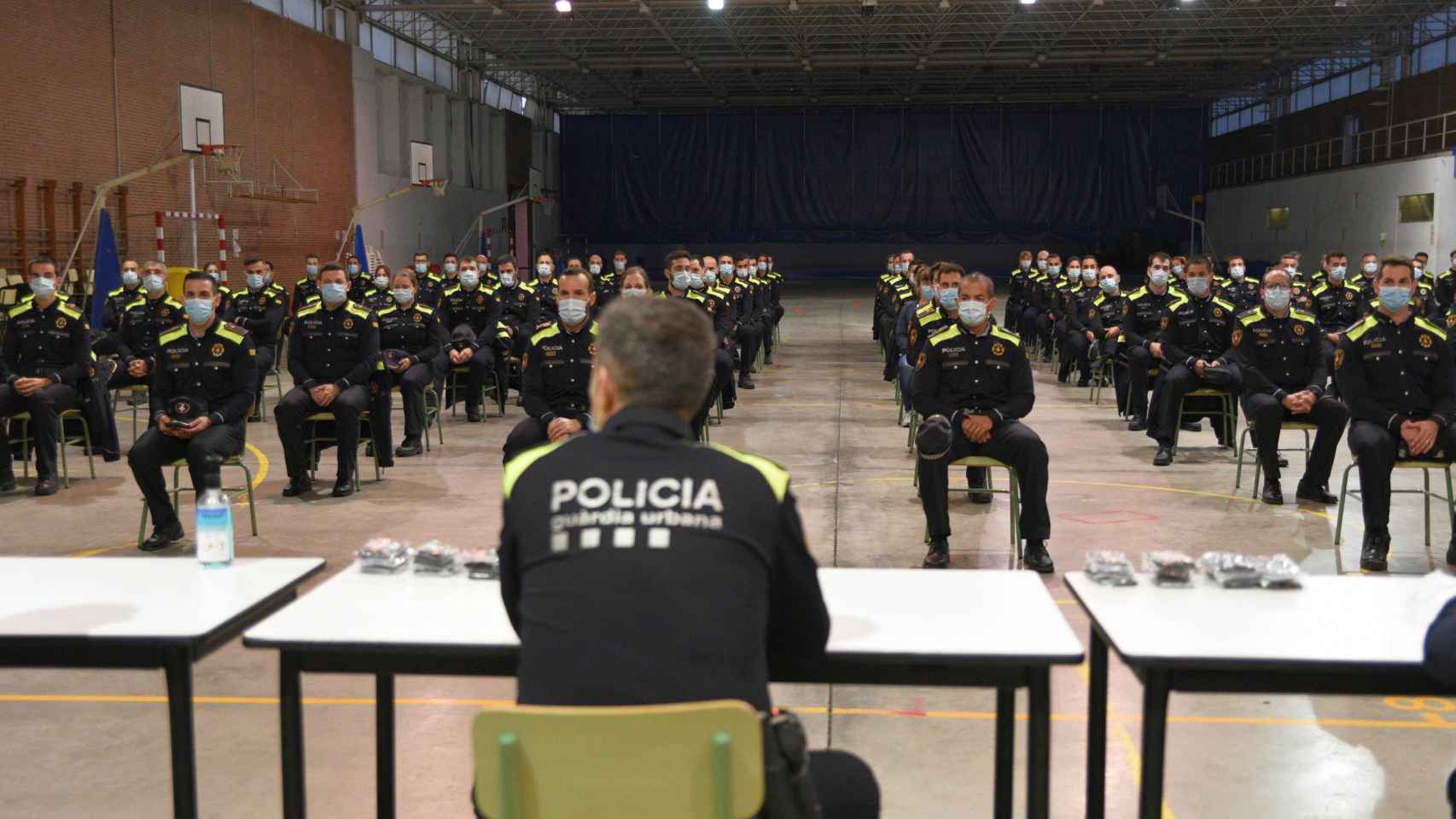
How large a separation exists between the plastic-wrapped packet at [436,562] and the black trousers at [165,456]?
153 inches

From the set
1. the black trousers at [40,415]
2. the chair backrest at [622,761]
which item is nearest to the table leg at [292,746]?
the chair backrest at [622,761]

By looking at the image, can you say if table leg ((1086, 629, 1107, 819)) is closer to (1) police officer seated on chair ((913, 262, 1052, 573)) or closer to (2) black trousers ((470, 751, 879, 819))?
(2) black trousers ((470, 751, 879, 819))

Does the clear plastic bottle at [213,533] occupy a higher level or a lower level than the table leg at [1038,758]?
higher

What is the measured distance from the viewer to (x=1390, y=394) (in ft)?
21.8

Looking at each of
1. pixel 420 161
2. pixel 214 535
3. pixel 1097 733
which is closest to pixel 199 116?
pixel 420 161

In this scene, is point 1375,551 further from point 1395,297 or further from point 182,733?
point 182,733

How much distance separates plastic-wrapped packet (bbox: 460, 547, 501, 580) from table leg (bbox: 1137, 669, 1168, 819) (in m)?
1.49

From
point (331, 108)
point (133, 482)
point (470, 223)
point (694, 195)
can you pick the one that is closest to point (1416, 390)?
point (133, 482)

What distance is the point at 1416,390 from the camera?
21.6ft

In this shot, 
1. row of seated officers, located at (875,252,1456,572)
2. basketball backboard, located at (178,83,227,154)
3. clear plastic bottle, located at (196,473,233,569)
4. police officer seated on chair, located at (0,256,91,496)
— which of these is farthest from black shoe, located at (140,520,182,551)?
basketball backboard, located at (178,83,227,154)

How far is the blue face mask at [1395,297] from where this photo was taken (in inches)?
265

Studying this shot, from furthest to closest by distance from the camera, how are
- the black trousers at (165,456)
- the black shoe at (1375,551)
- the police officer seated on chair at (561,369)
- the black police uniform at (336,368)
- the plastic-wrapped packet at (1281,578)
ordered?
the black police uniform at (336,368), the police officer seated on chair at (561,369), the black trousers at (165,456), the black shoe at (1375,551), the plastic-wrapped packet at (1281,578)

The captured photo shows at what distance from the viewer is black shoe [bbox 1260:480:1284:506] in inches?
303

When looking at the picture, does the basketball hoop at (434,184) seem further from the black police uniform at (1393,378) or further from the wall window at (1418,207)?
the black police uniform at (1393,378)
